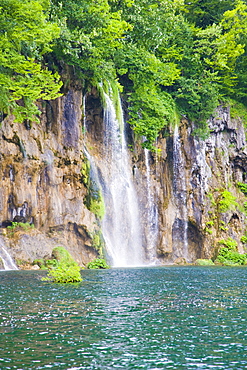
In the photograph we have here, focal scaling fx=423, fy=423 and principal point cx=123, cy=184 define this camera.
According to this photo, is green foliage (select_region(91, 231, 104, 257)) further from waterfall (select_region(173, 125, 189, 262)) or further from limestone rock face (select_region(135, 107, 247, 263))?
waterfall (select_region(173, 125, 189, 262))

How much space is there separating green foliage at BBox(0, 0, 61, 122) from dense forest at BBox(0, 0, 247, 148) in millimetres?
48

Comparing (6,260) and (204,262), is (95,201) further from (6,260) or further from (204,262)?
(204,262)

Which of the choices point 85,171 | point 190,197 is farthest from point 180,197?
point 85,171

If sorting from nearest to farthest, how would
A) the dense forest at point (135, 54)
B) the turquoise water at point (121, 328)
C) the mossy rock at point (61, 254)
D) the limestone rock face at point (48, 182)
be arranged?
1. the turquoise water at point (121, 328)
2. the dense forest at point (135, 54)
3. the mossy rock at point (61, 254)
4. the limestone rock face at point (48, 182)

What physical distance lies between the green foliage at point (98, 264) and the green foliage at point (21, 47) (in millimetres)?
9443

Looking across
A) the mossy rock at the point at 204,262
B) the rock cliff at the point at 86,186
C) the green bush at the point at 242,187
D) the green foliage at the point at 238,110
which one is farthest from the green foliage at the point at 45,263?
Result: the green foliage at the point at 238,110

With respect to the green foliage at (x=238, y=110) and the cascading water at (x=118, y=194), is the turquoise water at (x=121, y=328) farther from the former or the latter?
the green foliage at (x=238, y=110)

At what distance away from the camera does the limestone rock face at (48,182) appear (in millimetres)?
24078

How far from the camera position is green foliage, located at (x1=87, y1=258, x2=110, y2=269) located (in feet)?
83.6

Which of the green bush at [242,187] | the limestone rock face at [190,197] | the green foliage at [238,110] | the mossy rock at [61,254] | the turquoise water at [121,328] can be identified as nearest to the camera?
the turquoise water at [121,328]

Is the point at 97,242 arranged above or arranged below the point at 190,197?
below

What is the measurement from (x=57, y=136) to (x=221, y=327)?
20971 mm

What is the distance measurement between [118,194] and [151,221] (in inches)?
171

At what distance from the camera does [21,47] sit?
24.0 metres
